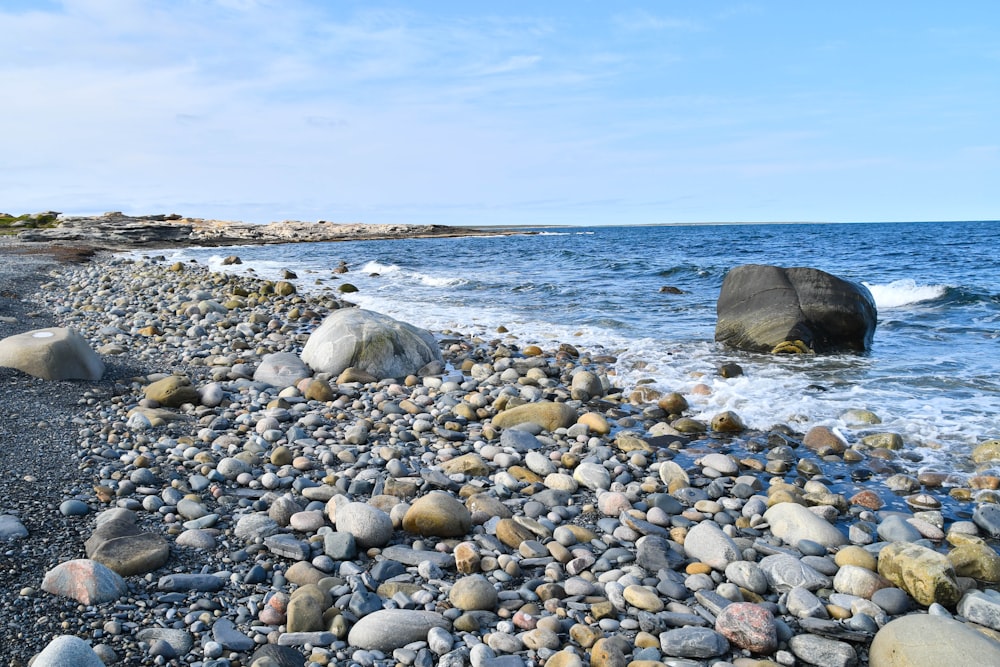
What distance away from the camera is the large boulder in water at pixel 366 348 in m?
7.84

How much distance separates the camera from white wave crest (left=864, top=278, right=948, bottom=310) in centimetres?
1521

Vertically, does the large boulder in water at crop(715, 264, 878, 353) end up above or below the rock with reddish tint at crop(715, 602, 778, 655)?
above

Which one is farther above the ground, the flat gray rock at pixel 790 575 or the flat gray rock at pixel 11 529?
the flat gray rock at pixel 11 529

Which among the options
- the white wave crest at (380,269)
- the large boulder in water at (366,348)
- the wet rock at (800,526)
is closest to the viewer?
the wet rock at (800,526)

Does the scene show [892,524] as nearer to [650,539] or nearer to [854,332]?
[650,539]

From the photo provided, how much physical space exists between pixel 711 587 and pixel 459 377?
16.0 ft

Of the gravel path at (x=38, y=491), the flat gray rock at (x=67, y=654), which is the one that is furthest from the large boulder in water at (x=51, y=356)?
the flat gray rock at (x=67, y=654)

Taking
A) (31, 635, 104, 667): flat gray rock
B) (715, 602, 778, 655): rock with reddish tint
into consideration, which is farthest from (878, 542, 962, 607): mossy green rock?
(31, 635, 104, 667): flat gray rock

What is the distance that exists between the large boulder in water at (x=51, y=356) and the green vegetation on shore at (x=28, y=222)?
57798 millimetres

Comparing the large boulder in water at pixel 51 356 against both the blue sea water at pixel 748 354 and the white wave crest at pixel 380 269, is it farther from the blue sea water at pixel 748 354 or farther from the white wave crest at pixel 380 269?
the white wave crest at pixel 380 269

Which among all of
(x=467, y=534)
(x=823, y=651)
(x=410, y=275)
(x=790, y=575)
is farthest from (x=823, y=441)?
(x=410, y=275)

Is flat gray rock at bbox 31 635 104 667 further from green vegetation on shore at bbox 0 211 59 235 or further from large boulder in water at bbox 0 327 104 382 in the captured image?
green vegetation on shore at bbox 0 211 59 235

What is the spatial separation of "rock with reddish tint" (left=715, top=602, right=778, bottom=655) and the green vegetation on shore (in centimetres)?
6435

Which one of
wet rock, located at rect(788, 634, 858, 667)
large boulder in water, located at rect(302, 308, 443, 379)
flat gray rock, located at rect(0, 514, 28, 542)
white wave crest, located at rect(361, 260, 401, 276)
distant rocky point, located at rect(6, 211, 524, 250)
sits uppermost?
distant rocky point, located at rect(6, 211, 524, 250)
